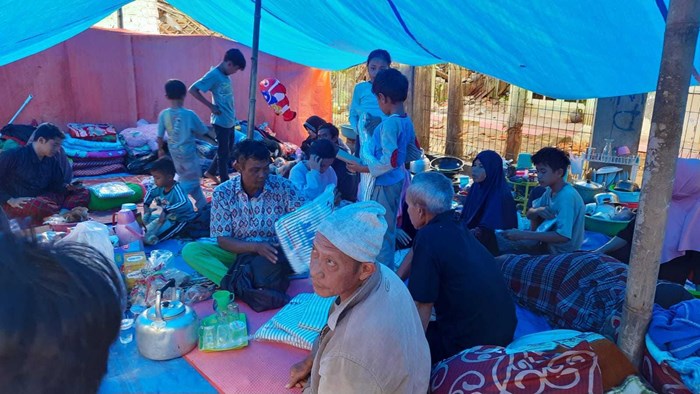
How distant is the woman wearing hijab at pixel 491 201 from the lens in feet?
13.5

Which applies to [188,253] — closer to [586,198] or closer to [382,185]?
[382,185]

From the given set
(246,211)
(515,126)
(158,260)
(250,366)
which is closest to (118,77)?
(158,260)

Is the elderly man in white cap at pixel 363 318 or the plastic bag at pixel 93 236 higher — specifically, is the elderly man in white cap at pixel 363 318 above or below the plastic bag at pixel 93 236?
above

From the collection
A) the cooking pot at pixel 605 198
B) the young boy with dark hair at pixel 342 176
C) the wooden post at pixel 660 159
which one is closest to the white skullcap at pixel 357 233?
the wooden post at pixel 660 159

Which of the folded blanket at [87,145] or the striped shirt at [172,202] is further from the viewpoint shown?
the folded blanket at [87,145]

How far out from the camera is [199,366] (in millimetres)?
2605

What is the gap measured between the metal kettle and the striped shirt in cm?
198

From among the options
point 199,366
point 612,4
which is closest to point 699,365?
point 612,4

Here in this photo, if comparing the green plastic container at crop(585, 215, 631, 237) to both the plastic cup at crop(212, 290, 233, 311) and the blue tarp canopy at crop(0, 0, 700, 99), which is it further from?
the plastic cup at crop(212, 290, 233, 311)

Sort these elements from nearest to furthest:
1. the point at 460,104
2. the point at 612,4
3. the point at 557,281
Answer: the point at 612,4
the point at 557,281
the point at 460,104

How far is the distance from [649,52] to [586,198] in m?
2.52

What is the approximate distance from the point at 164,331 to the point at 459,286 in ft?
5.25

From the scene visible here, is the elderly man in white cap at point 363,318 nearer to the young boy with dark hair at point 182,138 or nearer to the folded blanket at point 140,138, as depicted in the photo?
the young boy with dark hair at point 182,138

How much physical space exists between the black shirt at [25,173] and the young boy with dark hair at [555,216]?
4641 millimetres
